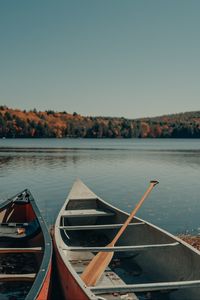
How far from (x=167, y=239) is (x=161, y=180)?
106 ft

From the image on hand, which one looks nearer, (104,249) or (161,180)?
(104,249)

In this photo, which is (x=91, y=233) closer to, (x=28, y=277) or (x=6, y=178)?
A: (x=28, y=277)

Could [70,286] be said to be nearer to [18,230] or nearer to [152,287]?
[152,287]

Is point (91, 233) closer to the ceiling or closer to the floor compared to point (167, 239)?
closer to the floor

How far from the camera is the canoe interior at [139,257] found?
915 centimetres

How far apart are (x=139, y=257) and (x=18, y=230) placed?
4.93 meters

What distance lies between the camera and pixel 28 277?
9359mm

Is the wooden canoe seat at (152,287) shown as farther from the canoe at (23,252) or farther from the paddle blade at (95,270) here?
the canoe at (23,252)

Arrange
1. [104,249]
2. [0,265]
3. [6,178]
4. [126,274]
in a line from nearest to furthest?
[104,249]
[126,274]
[0,265]
[6,178]

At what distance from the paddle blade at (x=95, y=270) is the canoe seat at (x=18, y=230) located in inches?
137

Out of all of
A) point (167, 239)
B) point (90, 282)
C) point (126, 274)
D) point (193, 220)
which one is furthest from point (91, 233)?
point (193, 220)

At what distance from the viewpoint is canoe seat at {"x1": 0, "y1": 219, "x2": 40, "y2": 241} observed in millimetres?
12964

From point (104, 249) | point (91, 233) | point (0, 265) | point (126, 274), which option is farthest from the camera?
point (91, 233)

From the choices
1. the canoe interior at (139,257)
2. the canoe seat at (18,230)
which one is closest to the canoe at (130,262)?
the canoe interior at (139,257)
